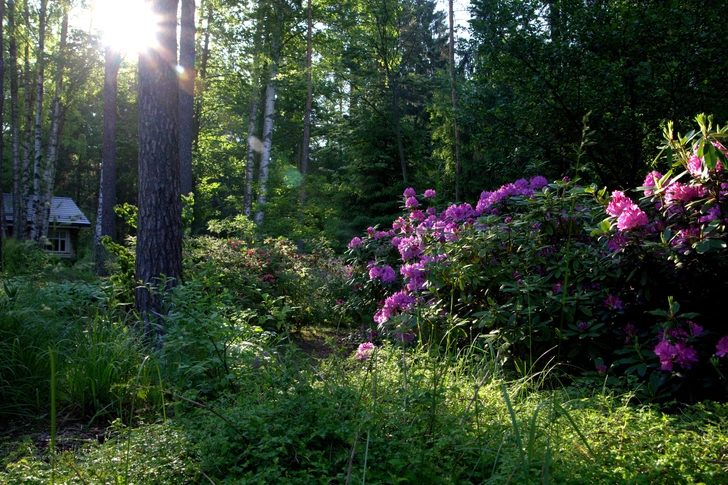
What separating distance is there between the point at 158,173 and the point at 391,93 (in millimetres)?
11975

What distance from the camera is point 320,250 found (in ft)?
31.4

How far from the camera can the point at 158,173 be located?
16.4ft

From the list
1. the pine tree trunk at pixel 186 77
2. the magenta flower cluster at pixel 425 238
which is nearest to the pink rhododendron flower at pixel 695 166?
the magenta flower cluster at pixel 425 238

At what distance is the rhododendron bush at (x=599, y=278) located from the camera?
9.06ft

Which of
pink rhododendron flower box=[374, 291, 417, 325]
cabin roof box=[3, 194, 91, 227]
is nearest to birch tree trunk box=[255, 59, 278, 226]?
pink rhododendron flower box=[374, 291, 417, 325]

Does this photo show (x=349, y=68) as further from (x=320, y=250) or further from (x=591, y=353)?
(x=591, y=353)

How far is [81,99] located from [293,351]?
2288 centimetres

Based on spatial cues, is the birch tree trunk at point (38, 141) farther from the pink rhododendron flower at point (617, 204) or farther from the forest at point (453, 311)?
the pink rhododendron flower at point (617, 204)

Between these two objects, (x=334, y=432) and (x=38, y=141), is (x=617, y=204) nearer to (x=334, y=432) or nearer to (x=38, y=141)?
Result: (x=334, y=432)

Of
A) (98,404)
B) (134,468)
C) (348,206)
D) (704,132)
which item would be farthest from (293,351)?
(348,206)

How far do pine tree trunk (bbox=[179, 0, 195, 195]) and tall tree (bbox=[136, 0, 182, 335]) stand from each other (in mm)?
4066

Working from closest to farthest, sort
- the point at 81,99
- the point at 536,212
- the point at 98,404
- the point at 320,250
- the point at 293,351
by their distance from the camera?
the point at 293,351, the point at 98,404, the point at 536,212, the point at 320,250, the point at 81,99

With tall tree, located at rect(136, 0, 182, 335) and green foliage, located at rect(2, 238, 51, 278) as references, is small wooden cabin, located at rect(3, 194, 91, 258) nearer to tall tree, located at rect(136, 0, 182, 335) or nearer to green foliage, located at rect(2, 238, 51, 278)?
green foliage, located at rect(2, 238, 51, 278)

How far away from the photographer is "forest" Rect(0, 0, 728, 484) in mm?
1961
